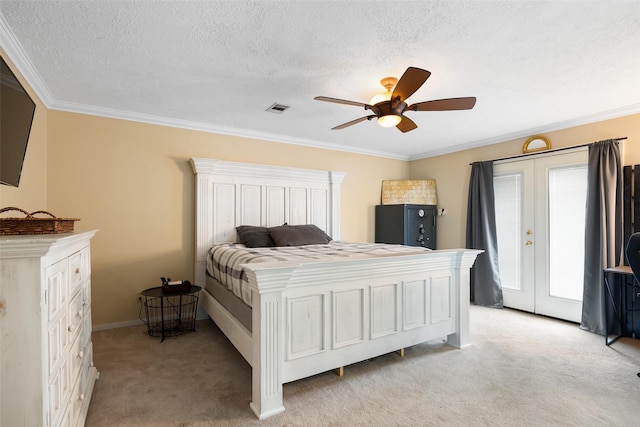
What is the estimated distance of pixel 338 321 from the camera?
2221 mm

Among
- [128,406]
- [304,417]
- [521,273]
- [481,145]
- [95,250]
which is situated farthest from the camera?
[481,145]

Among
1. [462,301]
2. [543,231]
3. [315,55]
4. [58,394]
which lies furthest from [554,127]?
[58,394]

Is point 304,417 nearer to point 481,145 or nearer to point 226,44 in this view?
point 226,44

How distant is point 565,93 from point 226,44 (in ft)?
9.78

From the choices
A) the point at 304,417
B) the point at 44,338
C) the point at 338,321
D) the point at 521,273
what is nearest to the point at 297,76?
the point at 338,321

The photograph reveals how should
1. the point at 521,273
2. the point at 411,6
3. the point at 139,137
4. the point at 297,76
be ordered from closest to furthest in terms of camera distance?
the point at 411,6 → the point at 297,76 → the point at 139,137 → the point at 521,273

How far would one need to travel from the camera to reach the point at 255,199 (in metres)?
4.11

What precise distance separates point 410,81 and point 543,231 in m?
3.08

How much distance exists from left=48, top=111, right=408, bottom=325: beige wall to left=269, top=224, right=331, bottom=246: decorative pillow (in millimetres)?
1044

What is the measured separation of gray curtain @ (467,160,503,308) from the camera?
4.31 metres

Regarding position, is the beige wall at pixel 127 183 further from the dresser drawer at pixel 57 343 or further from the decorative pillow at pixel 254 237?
the dresser drawer at pixel 57 343

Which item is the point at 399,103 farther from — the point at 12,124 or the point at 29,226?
the point at 12,124

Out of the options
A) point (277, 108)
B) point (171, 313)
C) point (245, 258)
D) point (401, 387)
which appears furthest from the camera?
point (171, 313)

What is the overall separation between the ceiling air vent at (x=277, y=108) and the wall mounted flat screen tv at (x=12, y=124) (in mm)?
1882
